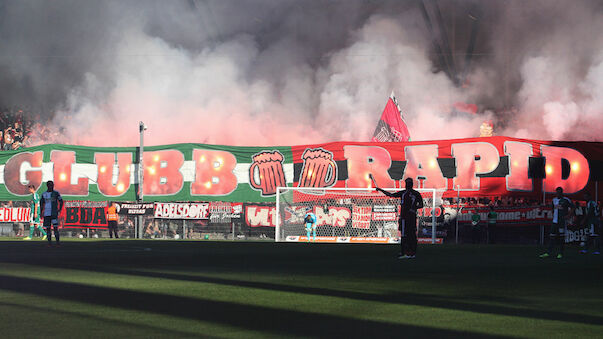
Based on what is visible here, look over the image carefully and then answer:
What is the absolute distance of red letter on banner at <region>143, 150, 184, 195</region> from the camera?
124 ft

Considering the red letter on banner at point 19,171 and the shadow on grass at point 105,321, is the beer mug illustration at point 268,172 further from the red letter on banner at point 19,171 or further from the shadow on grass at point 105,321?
the shadow on grass at point 105,321

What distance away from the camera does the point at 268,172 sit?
122ft

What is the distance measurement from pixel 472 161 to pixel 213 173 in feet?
44.2

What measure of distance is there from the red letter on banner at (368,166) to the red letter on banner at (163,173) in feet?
30.1

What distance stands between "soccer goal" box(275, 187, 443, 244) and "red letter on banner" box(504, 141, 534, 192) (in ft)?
11.6

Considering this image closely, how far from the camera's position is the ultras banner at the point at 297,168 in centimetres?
3375

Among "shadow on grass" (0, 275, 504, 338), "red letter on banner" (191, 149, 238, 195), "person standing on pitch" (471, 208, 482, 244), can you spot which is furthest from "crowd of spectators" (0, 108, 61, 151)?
"shadow on grass" (0, 275, 504, 338)

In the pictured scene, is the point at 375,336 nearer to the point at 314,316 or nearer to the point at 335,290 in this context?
the point at 314,316

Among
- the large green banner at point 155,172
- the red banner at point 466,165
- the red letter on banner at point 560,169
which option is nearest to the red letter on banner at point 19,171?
the large green banner at point 155,172

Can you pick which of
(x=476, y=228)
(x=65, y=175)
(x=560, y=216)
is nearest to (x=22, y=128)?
(x=65, y=175)

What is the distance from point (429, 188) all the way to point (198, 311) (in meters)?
28.2

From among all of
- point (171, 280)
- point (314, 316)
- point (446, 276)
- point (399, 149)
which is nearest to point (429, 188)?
point (399, 149)

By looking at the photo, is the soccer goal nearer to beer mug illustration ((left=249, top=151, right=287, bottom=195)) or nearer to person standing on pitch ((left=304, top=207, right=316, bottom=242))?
person standing on pitch ((left=304, top=207, right=316, bottom=242))

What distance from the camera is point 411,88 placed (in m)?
60.3
